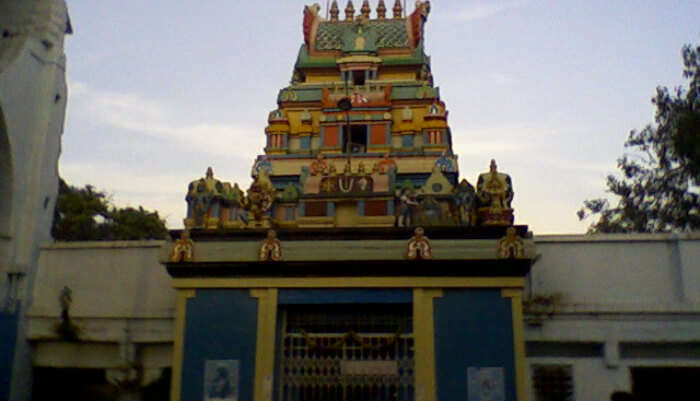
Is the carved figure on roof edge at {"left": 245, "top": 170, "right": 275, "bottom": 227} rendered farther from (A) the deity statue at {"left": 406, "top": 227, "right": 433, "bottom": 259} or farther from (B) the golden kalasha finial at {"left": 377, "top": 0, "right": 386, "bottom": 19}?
(B) the golden kalasha finial at {"left": 377, "top": 0, "right": 386, "bottom": 19}

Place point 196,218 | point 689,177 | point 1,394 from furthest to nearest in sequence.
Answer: point 689,177 → point 1,394 → point 196,218

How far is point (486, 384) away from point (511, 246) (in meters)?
2.72

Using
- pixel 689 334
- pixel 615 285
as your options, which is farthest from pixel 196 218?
pixel 689 334

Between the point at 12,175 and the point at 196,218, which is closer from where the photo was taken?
the point at 196,218

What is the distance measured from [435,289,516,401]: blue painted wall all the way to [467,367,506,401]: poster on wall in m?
0.08

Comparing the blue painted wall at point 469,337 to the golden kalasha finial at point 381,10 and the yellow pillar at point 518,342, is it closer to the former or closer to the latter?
the yellow pillar at point 518,342

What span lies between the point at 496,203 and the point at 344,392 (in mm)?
5155

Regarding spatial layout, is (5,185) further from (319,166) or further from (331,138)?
(331,138)

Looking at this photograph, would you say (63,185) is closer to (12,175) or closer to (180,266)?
(12,175)

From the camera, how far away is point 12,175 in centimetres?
1795

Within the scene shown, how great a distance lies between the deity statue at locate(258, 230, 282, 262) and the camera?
44.3ft

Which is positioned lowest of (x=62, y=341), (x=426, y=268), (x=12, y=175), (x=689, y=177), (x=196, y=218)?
(x=62, y=341)

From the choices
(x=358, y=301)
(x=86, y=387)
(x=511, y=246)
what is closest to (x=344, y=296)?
(x=358, y=301)

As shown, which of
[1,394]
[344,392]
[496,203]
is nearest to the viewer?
[344,392]
